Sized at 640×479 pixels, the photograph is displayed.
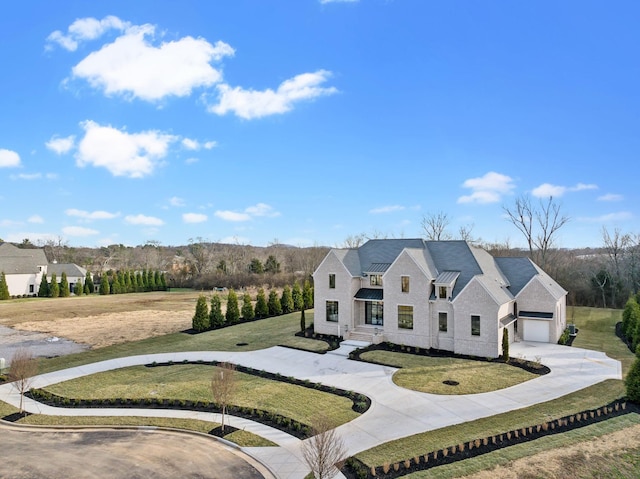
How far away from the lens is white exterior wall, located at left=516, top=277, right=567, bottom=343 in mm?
27688

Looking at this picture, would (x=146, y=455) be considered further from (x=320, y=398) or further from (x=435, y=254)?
(x=435, y=254)

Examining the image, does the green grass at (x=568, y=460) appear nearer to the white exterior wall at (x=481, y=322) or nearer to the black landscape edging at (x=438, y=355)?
the black landscape edging at (x=438, y=355)

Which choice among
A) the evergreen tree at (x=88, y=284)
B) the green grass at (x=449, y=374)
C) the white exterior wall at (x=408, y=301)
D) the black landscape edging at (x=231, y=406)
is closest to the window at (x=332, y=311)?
the white exterior wall at (x=408, y=301)

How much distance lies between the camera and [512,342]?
2770 centimetres

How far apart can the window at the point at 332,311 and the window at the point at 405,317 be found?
527cm

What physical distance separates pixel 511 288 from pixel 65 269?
73524 mm

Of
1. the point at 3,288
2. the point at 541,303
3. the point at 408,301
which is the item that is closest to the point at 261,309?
the point at 408,301

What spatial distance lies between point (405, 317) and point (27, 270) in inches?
2618

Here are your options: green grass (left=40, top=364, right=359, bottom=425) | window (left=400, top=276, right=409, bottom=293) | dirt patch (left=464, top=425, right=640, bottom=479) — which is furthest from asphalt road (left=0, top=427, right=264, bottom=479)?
window (left=400, top=276, right=409, bottom=293)

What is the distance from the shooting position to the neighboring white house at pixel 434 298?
83.0ft

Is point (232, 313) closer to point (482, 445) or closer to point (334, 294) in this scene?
point (334, 294)

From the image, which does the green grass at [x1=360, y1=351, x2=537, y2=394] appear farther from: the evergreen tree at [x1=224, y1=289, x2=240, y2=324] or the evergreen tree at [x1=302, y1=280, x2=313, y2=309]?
the evergreen tree at [x1=302, y1=280, x2=313, y2=309]

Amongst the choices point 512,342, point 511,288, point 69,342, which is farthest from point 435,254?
point 69,342

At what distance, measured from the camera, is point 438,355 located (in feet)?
82.9
